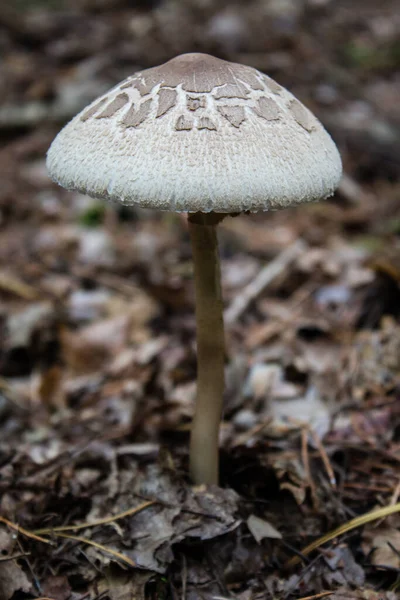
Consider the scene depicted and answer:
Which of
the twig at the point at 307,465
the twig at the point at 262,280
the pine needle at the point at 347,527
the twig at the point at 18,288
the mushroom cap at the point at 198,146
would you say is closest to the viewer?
the mushroom cap at the point at 198,146

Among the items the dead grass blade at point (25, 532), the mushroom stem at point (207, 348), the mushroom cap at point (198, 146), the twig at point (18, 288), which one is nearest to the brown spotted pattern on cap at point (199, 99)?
the mushroom cap at point (198, 146)

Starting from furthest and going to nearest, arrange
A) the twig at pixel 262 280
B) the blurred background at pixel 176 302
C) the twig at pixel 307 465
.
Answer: the twig at pixel 262 280 < the blurred background at pixel 176 302 < the twig at pixel 307 465

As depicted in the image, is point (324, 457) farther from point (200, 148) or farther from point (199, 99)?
point (199, 99)

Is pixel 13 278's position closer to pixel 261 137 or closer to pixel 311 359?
pixel 311 359

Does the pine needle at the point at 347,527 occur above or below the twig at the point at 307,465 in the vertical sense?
below

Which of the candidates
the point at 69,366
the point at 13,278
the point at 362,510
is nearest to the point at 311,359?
the point at 362,510

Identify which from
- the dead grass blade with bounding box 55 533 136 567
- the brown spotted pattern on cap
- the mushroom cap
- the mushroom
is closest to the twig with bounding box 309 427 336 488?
the dead grass blade with bounding box 55 533 136 567

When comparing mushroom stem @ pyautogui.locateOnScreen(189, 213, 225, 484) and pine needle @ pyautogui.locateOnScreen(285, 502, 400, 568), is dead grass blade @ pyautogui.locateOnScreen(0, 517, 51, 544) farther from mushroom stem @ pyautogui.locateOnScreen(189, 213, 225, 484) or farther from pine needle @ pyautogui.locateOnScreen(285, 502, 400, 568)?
pine needle @ pyautogui.locateOnScreen(285, 502, 400, 568)

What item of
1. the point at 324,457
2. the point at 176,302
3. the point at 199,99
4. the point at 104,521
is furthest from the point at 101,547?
the point at 176,302

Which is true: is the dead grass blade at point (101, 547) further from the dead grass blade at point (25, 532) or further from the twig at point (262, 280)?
the twig at point (262, 280)
